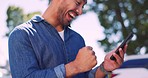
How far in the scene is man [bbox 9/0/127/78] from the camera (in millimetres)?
1929

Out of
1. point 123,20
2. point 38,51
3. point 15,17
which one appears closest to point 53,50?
point 38,51

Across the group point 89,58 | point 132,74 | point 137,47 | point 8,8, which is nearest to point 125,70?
point 132,74

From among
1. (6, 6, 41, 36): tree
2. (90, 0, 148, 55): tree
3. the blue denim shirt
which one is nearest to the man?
the blue denim shirt

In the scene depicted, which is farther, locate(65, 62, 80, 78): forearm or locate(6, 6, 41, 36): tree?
locate(6, 6, 41, 36): tree

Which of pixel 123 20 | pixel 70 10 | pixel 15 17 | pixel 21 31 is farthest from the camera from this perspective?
pixel 15 17

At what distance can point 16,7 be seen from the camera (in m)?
32.2

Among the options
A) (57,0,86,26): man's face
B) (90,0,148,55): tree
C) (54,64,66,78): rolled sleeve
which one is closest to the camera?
(54,64,66,78): rolled sleeve

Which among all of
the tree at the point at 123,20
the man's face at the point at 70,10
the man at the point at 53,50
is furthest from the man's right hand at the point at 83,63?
the tree at the point at 123,20

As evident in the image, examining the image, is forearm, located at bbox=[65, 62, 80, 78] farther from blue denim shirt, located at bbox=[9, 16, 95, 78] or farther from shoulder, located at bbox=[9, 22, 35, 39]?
shoulder, located at bbox=[9, 22, 35, 39]

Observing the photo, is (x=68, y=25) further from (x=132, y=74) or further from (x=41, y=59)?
(x=132, y=74)

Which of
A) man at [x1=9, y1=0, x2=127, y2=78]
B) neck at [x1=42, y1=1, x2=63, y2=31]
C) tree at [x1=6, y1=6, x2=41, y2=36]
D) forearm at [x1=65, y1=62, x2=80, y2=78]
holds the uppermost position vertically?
tree at [x1=6, y1=6, x2=41, y2=36]

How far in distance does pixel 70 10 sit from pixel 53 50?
0.27 metres

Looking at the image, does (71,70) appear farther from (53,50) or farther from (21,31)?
(21,31)

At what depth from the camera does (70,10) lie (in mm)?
2152
